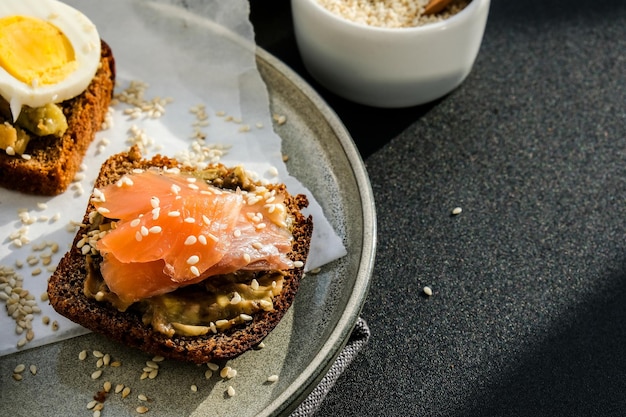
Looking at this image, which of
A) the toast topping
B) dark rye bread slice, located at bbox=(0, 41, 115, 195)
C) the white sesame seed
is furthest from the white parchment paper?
the white sesame seed

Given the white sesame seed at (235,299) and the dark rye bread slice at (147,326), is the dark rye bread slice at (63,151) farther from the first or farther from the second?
the white sesame seed at (235,299)

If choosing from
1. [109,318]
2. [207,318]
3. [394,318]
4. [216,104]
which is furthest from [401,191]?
[109,318]

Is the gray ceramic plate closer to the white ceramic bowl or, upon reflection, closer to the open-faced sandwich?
the white ceramic bowl

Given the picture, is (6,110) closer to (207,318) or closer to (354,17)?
(207,318)

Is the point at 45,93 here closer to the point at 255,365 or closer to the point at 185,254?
the point at 185,254

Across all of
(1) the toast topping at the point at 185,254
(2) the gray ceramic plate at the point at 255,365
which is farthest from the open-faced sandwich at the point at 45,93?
(2) the gray ceramic plate at the point at 255,365
